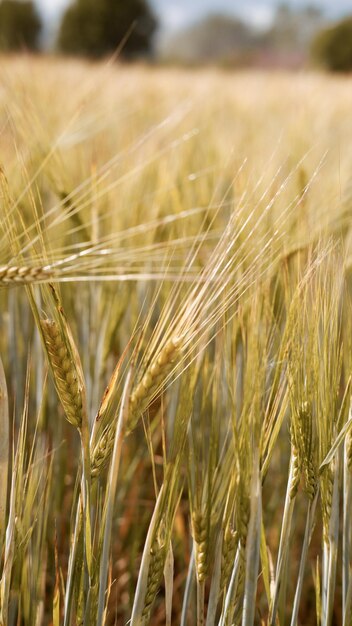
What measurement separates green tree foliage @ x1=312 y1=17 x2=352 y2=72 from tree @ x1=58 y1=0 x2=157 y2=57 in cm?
402

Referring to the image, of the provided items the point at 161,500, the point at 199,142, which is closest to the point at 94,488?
the point at 161,500

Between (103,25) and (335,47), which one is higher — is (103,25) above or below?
above

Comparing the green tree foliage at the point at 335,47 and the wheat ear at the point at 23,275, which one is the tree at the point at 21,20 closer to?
the green tree foliage at the point at 335,47

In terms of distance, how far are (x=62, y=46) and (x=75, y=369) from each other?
61.3 ft

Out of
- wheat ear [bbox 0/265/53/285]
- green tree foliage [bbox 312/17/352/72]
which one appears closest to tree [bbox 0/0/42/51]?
green tree foliage [bbox 312/17/352/72]

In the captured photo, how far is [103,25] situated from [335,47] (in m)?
5.40

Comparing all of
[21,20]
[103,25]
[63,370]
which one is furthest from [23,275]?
[21,20]

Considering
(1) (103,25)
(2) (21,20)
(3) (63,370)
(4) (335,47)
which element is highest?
(2) (21,20)

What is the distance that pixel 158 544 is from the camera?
517 mm

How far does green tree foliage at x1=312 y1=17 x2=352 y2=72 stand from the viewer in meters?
15.9

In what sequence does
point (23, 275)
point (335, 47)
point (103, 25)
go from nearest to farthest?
1. point (23, 275)
2. point (335, 47)
3. point (103, 25)

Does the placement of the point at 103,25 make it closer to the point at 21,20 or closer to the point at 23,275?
the point at 21,20

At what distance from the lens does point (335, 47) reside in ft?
53.3

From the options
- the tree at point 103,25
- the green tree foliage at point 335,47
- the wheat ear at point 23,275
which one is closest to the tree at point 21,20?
the tree at point 103,25
